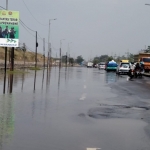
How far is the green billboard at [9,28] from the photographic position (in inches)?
1576

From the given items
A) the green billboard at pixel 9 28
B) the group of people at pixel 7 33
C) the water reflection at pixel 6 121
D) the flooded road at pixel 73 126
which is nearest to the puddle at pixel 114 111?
the flooded road at pixel 73 126

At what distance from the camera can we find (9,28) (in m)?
40.9

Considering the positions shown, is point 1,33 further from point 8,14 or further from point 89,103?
point 89,103

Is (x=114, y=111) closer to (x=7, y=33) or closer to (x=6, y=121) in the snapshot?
(x=6, y=121)

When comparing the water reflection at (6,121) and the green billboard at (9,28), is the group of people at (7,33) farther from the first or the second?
the water reflection at (6,121)

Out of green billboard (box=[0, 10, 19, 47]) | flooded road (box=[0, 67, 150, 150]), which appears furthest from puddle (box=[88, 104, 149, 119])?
green billboard (box=[0, 10, 19, 47])

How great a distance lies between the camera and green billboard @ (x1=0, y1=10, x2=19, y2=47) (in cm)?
4003

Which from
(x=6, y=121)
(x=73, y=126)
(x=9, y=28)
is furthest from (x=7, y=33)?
(x=73, y=126)

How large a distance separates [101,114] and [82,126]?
2.28 meters

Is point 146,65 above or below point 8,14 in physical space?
below

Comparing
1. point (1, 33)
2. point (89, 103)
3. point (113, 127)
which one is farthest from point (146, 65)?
point (113, 127)

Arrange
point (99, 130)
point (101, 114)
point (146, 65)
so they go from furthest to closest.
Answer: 1. point (146, 65)
2. point (101, 114)
3. point (99, 130)

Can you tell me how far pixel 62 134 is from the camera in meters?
8.72

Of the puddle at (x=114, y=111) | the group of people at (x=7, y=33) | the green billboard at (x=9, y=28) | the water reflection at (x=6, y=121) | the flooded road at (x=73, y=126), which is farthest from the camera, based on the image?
the group of people at (x=7, y=33)
